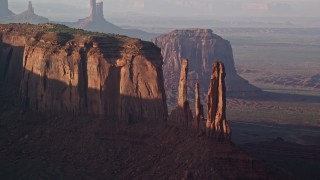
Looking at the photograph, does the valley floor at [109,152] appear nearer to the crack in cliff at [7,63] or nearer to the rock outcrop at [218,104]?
the rock outcrop at [218,104]

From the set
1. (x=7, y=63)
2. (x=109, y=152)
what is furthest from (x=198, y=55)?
(x=109, y=152)

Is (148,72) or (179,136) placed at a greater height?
(148,72)

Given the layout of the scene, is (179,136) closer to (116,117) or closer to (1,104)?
(116,117)

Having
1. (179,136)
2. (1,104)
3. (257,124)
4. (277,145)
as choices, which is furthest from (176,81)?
(179,136)

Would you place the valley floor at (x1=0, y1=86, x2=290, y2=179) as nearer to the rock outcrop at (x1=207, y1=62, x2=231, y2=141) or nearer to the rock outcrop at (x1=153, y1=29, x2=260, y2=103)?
the rock outcrop at (x1=207, y1=62, x2=231, y2=141)

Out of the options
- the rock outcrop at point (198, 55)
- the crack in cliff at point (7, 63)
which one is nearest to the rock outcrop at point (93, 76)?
the crack in cliff at point (7, 63)

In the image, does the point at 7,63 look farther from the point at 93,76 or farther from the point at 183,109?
the point at 183,109

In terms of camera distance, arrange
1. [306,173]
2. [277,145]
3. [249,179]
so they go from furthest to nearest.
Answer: [277,145]
[306,173]
[249,179]
